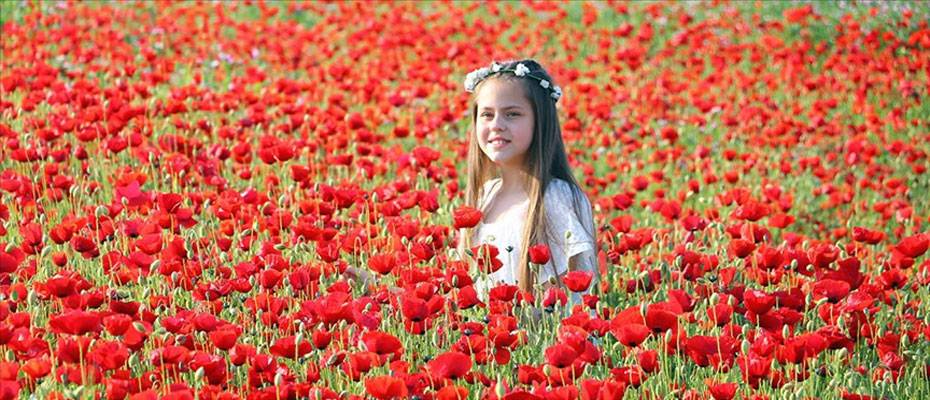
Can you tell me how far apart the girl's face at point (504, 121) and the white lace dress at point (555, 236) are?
18 centimetres

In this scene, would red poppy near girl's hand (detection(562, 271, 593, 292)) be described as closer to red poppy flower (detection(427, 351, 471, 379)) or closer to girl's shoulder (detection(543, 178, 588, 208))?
red poppy flower (detection(427, 351, 471, 379))

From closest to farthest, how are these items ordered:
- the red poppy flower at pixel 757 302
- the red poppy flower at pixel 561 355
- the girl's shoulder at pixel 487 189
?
the red poppy flower at pixel 561 355 → the red poppy flower at pixel 757 302 → the girl's shoulder at pixel 487 189

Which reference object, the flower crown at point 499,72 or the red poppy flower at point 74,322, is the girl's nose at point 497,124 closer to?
the flower crown at point 499,72

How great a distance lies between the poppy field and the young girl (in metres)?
0.16

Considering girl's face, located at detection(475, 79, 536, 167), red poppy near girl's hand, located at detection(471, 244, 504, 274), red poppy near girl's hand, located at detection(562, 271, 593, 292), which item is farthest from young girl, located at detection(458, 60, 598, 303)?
red poppy near girl's hand, located at detection(562, 271, 593, 292)

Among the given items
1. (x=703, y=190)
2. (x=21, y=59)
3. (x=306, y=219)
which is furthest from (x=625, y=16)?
(x=306, y=219)

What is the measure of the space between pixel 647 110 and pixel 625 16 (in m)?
3.62

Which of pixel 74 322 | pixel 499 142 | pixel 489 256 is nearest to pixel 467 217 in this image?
pixel 489 256

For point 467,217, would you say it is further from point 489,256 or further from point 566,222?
point 566,222

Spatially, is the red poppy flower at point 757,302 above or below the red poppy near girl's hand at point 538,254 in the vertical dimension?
below

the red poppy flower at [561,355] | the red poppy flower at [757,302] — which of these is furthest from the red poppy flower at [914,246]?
the red poppy flower at [561,355]

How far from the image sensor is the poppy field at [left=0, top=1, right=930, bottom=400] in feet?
9.77

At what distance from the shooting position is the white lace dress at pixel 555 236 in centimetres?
411

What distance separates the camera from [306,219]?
4180 mm
